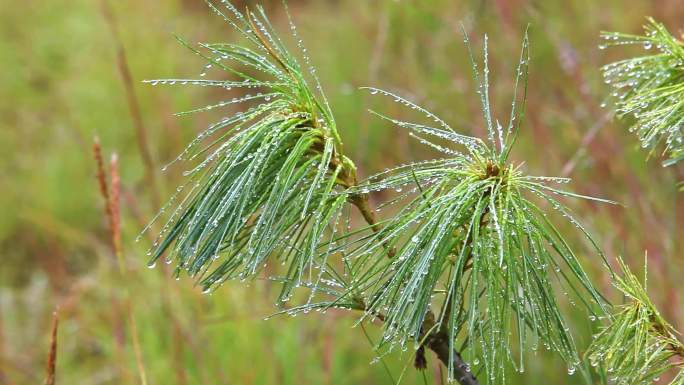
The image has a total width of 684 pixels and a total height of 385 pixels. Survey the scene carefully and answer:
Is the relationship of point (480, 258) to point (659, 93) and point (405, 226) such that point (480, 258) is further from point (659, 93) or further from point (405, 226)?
point (659, 93)

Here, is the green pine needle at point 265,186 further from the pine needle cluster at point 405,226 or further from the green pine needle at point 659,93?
the green pine needle at point 659,93

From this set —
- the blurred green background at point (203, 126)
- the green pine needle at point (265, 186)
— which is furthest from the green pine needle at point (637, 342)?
the blurred green background at point (203, 126)

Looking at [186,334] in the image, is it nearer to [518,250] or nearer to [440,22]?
[440,22]

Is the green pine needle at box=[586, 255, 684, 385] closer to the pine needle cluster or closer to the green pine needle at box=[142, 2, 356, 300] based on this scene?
the pine needle cluster

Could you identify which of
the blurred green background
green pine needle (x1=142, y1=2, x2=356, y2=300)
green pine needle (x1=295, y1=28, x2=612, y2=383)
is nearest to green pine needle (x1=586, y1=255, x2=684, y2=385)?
green pine needle (x1=295, y1=28, x2=612, y2=383)

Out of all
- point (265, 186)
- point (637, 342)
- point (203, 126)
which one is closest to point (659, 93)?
point (637, 342)

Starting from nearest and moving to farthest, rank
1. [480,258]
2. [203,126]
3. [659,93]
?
[480,258] < [659,93] < [203,126]
